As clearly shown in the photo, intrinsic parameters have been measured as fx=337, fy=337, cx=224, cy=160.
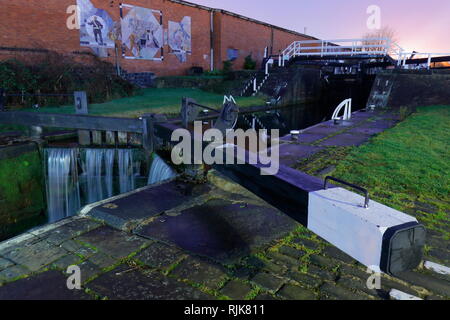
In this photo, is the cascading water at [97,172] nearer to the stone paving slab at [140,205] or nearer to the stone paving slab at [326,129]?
the stone paving slab at [140,205]

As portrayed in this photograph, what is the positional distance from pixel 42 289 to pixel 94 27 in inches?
780

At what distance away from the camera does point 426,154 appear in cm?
587

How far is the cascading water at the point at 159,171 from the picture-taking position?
552cm

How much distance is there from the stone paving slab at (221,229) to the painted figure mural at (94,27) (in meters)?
18.3

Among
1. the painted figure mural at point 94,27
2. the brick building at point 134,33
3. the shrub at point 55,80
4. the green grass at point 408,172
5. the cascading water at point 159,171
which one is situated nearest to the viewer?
the green grass at point 408,172

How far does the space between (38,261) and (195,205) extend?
1.67m

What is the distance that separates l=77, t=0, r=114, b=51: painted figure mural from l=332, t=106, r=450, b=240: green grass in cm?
1706

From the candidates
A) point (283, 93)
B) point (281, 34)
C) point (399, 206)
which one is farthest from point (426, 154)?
point (281, 34)

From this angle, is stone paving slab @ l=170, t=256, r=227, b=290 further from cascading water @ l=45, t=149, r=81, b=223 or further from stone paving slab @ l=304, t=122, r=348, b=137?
stone paving slab @ l=304, t=122, r=348, b=137

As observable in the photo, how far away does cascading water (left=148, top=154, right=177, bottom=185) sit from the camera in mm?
5520

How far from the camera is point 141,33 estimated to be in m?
22.0

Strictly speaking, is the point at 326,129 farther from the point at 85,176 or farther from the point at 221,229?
the point at 221,229

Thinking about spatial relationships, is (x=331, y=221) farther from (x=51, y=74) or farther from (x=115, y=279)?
(x=51, y=74)

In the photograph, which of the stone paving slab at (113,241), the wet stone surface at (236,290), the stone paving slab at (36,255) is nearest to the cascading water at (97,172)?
the stone paving slab at (113,241)
